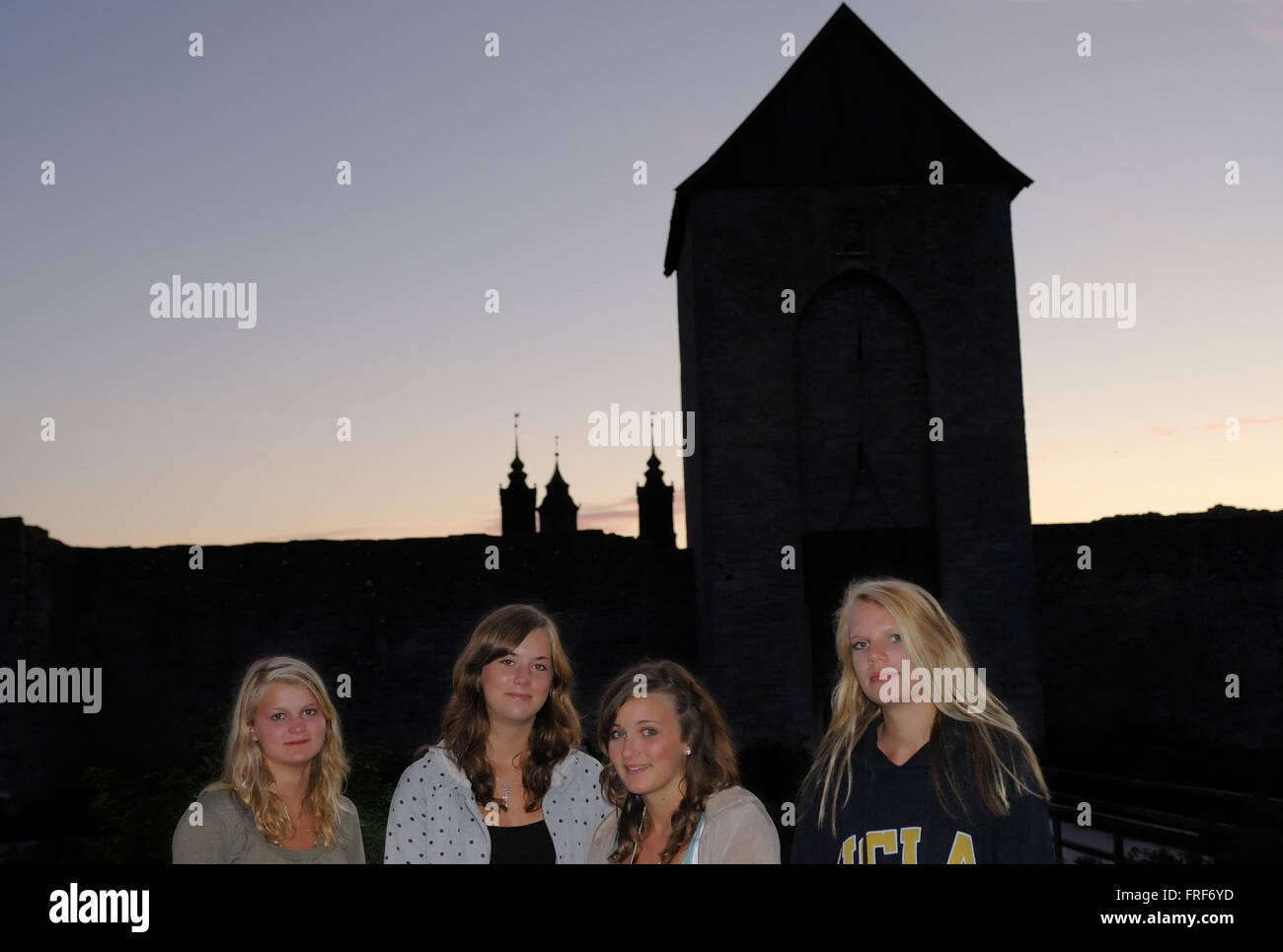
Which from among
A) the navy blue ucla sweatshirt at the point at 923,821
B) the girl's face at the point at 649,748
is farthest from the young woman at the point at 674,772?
the navy blue ucla sweatshirt at the point at 923,821

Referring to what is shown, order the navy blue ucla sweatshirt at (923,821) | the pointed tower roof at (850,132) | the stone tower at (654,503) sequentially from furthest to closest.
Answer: the stone tower at (654,503)
the pointed tower roof at (850,132)
the navy blue ucla sweatshirt at (923,821)

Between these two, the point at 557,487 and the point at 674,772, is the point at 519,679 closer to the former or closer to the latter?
the point at 674,772

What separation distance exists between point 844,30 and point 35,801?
57.2ft

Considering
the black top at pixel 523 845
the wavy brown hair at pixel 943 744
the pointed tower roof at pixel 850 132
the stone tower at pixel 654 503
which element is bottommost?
the black top at pixel 523 845

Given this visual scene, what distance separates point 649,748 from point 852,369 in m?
15.5

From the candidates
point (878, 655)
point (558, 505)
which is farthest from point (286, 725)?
point (558, 505)

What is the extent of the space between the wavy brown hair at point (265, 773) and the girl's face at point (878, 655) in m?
2.07

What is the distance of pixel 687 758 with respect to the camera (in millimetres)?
4203

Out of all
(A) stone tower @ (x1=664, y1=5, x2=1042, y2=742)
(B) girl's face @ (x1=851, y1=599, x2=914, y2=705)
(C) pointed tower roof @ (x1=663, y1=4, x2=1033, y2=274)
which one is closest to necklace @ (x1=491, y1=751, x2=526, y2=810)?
(B) girl's face @ (x1=851, y1=599, x2=914, y2=705)

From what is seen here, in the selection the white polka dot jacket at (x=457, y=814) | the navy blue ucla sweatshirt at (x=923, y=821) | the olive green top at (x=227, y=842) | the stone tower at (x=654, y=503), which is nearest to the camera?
the navy blue ucla sweatshirt at (x=923, y=821)

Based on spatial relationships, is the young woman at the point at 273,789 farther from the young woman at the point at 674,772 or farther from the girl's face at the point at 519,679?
the young woman at the point at 674,772

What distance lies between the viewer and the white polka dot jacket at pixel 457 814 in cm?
458

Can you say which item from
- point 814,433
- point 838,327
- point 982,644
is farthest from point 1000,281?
point 982,644
